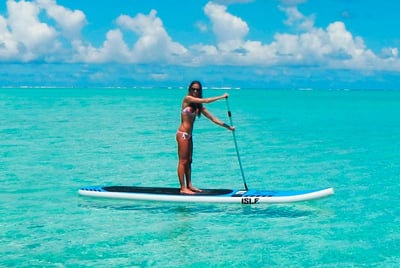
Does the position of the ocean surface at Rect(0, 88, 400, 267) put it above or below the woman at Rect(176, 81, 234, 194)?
below

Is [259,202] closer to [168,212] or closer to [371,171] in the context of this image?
[168,212]

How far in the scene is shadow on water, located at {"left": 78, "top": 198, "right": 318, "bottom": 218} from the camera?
469 inches

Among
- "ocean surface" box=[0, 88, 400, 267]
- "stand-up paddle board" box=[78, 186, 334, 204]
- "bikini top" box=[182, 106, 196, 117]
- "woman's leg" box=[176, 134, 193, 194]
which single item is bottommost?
"ocean surface" box=[0, 88, 400, 267]

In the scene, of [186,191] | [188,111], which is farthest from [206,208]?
[188,111]

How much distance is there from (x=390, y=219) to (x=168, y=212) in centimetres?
448

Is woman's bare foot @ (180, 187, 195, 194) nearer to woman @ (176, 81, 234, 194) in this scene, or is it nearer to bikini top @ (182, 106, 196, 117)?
woman @ (176, 81, 234, 194)

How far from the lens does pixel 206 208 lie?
12.4 meters

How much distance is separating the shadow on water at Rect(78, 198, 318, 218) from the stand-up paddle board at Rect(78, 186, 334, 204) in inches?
7.0

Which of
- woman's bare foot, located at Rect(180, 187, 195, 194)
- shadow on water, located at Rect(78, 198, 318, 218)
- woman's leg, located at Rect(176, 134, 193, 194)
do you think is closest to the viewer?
shadow on water, located at Rect(78, 198, 318, 218)

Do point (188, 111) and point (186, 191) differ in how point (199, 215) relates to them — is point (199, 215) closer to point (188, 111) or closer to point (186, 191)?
point (186, 191)

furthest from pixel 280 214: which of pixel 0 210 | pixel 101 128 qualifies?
pixel 101 128

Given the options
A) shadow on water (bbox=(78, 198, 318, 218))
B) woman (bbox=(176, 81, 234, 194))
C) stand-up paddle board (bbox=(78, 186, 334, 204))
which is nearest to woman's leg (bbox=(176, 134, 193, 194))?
woman (bbox=(176, 81, 234, 194))

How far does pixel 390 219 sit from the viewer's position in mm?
11625

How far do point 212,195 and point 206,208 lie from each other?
314mm
